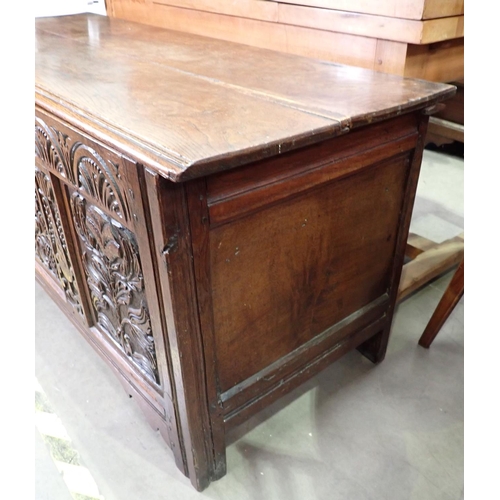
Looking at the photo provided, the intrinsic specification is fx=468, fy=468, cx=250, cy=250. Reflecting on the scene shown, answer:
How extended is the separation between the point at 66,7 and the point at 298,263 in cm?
199

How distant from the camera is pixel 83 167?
100 centimetres

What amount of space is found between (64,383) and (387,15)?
1.48 meters

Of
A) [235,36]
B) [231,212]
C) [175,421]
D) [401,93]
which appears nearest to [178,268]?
[231,212]

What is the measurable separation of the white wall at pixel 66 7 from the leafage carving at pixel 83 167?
1.41m

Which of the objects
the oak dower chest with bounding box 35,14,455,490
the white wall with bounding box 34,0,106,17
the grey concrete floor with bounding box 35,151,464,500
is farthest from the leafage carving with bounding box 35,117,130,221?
the white wall with bounding box 34,0,106,17

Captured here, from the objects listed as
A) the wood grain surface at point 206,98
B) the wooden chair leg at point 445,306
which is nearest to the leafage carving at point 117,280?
the wood grain surface at point 206,98

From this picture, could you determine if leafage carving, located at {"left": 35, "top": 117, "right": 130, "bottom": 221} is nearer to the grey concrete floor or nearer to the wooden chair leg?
the grey concrete floor

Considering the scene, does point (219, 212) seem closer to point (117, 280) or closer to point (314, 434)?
point (117, 280)

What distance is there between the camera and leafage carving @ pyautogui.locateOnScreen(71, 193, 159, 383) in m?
1.03

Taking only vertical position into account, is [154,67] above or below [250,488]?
above

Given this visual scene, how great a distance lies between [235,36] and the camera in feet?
5.64

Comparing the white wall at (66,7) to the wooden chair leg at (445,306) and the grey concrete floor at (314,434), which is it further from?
the wooden chair leg at (445,306)

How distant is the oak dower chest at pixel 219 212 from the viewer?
84 cm

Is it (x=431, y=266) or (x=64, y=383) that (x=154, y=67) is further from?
(x=431, y=266)
